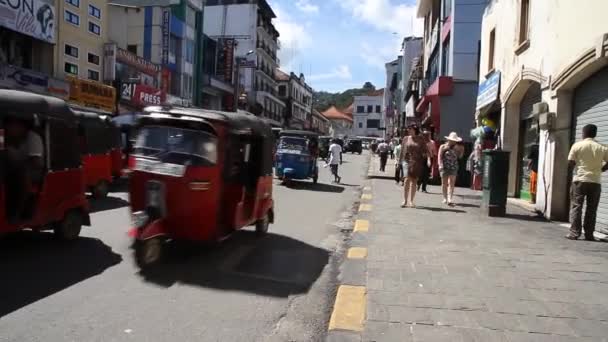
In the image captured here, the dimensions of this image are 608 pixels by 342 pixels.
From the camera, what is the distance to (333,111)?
447ft

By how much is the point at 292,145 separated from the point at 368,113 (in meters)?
101

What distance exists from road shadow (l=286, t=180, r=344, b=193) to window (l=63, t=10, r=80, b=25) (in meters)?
12.0

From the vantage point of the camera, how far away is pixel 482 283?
5.46 meters

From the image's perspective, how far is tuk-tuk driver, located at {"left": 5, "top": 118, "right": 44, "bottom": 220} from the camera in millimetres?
6406

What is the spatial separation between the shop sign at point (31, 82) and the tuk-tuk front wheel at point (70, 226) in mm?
11638

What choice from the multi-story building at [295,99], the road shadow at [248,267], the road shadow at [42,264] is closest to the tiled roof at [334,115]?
the multi-story building at [295,99]

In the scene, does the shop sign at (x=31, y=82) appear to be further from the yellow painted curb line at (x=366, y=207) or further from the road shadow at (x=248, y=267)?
the road shadow at (x=248, y=267)

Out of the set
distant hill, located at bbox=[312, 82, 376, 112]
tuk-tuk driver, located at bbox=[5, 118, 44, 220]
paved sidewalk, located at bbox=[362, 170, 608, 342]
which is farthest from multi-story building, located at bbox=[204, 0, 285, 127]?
distant hill, located at bbox=[312, 82, 376, 112]

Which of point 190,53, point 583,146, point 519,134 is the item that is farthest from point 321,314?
point 190,53

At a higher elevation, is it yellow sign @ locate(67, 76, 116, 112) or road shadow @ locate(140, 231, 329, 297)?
yellow sign @ locate(67, 76, 116, 112)

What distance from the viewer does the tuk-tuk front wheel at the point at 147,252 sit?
5812 mm

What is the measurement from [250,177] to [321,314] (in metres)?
3.17

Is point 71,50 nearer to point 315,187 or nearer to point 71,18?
point 71,18

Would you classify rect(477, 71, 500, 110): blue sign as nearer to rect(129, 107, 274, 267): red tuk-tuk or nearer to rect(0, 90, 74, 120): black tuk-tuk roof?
rect(129, 107, 274, 267): red tuk-tuk
